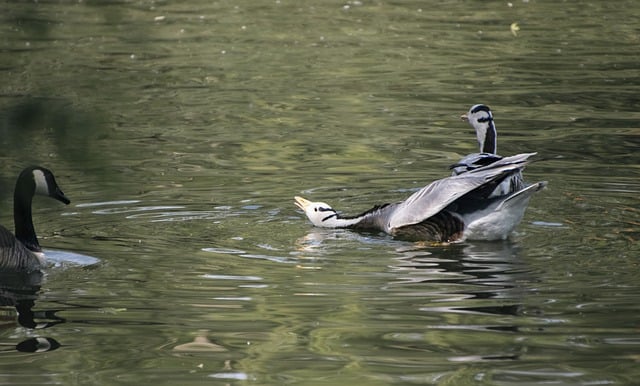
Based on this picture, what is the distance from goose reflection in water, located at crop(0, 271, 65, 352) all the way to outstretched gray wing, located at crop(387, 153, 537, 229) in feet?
9.93

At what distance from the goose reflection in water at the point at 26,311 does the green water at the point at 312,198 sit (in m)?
0.06

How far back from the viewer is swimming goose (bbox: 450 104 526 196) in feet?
33.8

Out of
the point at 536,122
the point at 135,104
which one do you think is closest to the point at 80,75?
the point at 135,104

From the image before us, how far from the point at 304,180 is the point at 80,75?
24.3 feet

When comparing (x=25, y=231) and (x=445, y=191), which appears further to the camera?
(x=445, y=191)

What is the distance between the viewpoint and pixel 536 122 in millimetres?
15656

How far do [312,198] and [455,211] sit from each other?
1885 millimetres

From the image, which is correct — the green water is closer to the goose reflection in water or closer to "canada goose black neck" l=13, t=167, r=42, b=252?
the goose reflection in water

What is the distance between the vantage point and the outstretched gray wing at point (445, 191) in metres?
9.77

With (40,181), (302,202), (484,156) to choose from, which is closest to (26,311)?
(40,181)

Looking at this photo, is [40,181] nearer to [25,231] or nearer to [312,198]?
[25,231]

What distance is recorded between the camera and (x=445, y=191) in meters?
10.2

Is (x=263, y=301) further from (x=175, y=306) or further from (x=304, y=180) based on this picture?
(x=304, y=180)

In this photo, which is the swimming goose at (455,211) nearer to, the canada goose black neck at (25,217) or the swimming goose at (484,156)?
the swimming goose at (484,156)
